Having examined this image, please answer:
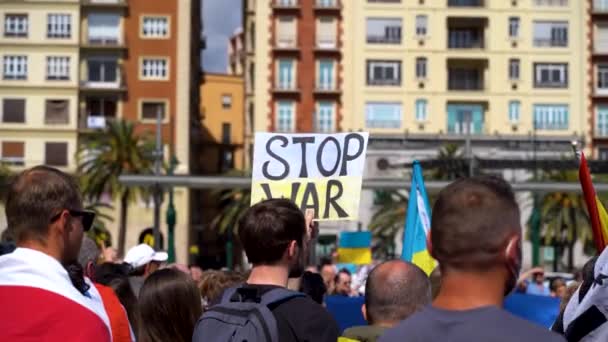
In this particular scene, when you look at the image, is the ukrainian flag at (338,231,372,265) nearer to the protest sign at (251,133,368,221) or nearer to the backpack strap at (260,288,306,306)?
the protest sign at (251,133,368,221)

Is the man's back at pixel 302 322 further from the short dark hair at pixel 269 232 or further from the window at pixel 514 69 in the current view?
the window at pixel 514 69

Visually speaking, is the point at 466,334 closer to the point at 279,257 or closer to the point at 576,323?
the point at 576,323

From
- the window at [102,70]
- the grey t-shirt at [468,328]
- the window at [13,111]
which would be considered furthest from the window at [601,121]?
the grey t-shirt at [468,328]

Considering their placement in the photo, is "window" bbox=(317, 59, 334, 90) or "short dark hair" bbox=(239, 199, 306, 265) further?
"window" bbox=(317, 59, 334, 90)

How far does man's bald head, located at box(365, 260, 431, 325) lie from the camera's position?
188 inches

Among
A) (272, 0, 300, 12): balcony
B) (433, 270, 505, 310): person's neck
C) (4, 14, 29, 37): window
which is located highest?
(272, 0, 300, 12): balcony

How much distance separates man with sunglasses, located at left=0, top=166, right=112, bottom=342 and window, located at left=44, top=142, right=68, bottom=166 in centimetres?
5711

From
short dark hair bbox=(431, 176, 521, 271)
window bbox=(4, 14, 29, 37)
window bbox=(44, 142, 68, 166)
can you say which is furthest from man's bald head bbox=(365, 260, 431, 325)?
window bbox=(4, 14, 29, 37)

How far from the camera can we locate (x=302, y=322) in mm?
4809

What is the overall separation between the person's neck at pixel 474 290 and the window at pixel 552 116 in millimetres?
60322

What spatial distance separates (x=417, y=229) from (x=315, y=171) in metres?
1.38

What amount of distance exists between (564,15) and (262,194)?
57.8 metres

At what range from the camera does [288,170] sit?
8273mm

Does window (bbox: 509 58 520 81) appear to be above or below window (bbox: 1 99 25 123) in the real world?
above
